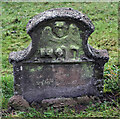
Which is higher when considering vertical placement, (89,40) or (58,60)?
(89,40)

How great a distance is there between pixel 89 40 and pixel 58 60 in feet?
10.4

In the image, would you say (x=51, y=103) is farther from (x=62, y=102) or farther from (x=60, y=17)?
(x=60, y=17)

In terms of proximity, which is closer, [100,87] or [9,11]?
[100,87]

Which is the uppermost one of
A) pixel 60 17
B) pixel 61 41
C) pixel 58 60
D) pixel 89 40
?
pixel 60 17

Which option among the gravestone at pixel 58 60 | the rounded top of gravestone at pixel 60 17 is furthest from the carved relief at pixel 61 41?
the rounded top of gravestone at pixel 60 17

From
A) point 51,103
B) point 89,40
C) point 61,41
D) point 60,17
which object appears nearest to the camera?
point 60,17

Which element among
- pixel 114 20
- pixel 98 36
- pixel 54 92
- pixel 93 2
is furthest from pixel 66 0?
pixel 54 92

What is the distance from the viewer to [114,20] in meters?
7.44

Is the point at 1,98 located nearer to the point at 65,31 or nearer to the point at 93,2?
the point at 65,31

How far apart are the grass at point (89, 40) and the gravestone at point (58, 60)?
334 mm

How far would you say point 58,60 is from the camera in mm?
3488

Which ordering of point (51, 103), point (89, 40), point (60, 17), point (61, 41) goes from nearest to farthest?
point (60, 17), point (61, 41), point (51, 103), point (89, 40)

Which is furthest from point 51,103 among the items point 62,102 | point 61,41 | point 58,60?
point 61,41

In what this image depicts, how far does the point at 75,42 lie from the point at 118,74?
1.42 m
